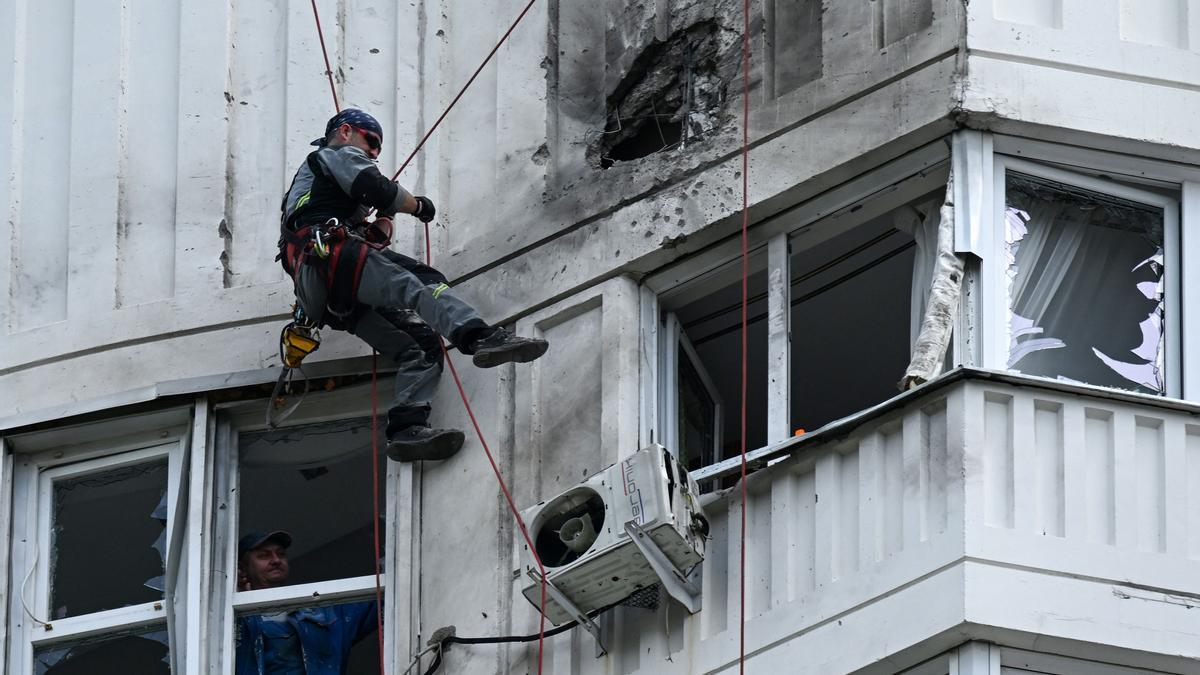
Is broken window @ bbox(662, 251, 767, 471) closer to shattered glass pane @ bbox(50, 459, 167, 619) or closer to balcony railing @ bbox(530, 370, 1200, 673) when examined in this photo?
balcony railing @ bbox(530, 370, 1200, 673)

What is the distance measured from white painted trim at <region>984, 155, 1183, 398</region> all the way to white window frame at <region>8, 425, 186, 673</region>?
14.6 ft

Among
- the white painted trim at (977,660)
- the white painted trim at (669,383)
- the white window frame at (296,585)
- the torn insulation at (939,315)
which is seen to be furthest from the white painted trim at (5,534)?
the white painted trim at (977,660)

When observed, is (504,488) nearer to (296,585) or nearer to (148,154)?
(296,585)

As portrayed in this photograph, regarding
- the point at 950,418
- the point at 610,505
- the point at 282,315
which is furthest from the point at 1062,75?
the point at 282,315

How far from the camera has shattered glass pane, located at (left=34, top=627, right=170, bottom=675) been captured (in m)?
15.2

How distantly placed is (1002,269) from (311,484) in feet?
13.1

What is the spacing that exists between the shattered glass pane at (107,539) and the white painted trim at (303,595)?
62cm

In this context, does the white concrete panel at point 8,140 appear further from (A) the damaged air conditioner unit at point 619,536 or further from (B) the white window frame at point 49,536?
(A) the damaged air conditioner unit at point 619,536

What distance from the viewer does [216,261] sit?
15523 mm

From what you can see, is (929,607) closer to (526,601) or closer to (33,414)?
(526,601)

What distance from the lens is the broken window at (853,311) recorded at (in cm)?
1430

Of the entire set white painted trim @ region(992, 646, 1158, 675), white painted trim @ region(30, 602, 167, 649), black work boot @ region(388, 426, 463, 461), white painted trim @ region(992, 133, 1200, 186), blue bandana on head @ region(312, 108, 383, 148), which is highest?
blue bandana on head @ region(312, 108, 383, 148)

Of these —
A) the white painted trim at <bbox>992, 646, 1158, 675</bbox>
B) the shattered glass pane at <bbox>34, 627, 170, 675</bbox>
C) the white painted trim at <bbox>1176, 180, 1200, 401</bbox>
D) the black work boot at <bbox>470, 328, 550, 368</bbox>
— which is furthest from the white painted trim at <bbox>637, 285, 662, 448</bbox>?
the shattered glass pane at <bbox>34, 627, 170, 675</bbox>

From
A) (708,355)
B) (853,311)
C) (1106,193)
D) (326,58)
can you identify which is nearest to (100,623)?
(326,58)
